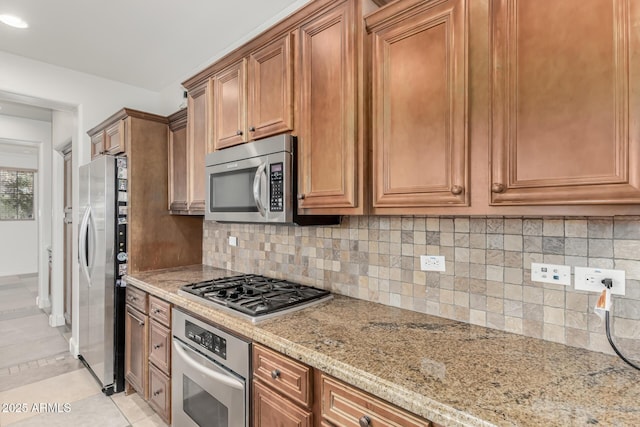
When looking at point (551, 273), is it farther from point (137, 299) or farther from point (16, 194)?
point (16, 194)

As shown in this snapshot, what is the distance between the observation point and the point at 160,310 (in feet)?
7.04

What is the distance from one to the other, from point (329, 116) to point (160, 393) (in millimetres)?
2032

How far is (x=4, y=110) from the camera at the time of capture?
4.51m

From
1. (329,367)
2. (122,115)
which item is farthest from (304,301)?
(122,115)

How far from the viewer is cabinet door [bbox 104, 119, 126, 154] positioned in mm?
2688

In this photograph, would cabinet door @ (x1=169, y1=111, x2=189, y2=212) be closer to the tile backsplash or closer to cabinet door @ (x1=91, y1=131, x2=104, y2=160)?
cabinet door @ (x1=91, y1=131, x2=104, y2=160)

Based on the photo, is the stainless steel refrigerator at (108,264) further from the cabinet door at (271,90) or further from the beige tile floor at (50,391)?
the cabinet door at (271,90)

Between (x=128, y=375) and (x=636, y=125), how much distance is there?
127 inches

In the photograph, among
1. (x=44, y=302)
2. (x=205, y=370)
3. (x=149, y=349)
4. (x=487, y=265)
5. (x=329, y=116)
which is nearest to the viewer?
(x=487, y=265)

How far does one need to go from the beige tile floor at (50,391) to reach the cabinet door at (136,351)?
0.55 feet

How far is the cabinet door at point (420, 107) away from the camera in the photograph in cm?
117

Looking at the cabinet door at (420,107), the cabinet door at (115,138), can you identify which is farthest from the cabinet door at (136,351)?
the cabinet door at (420,107)

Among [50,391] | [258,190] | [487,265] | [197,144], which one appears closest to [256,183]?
[258,190]

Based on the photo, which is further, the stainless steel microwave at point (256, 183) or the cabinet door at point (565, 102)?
the stainless steel microwave at point (256, 183)
